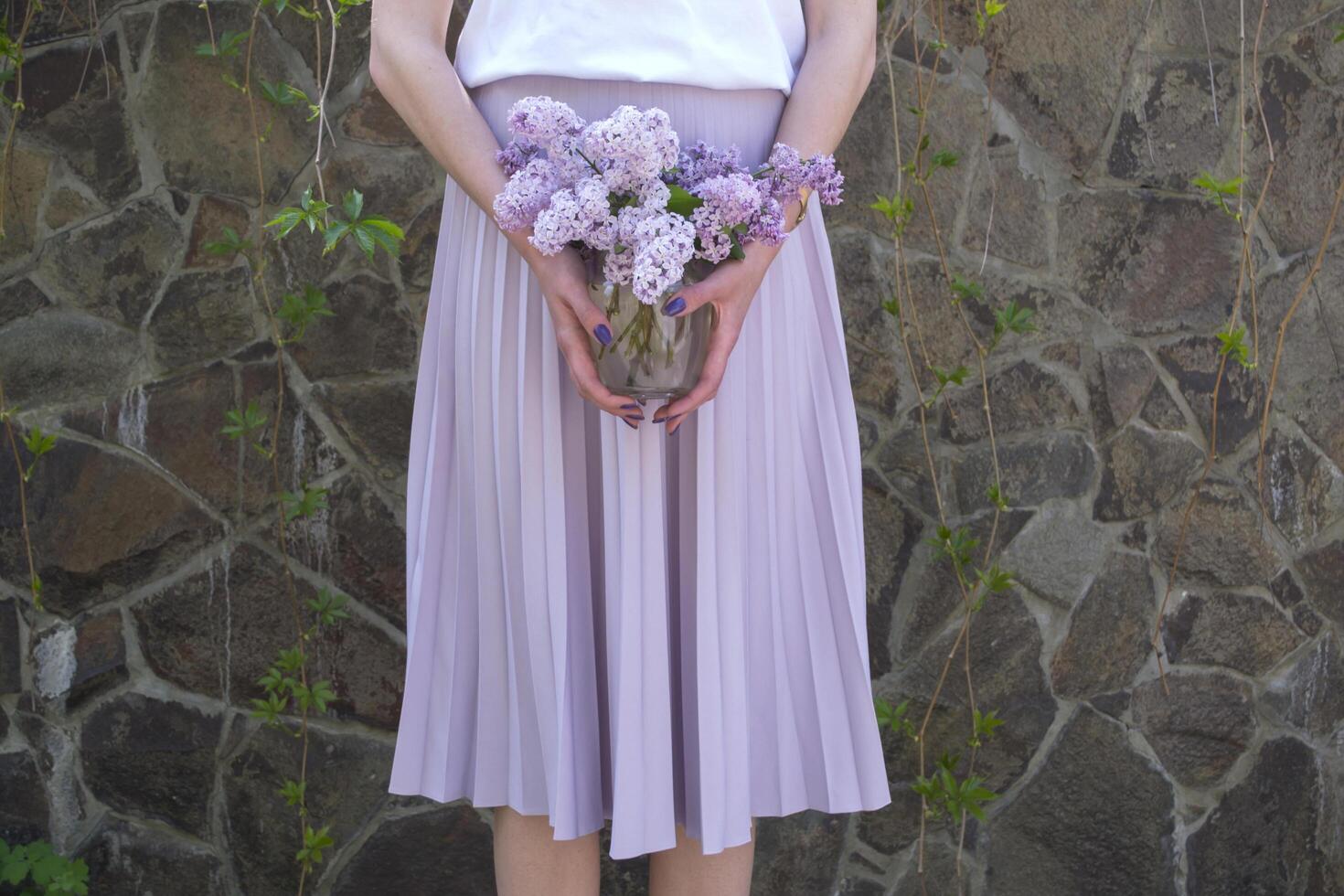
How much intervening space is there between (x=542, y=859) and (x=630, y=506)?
41 centimetres

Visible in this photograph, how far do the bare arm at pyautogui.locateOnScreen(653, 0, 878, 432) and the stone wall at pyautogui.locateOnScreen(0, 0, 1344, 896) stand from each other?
1032 millimetres

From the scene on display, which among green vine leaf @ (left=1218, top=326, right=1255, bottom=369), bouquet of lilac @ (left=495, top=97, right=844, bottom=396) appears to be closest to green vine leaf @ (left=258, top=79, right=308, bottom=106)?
bouquet of lilac @ (left=495, top=97, right=844, bottom=396)

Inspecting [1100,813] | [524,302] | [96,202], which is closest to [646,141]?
[524,302]

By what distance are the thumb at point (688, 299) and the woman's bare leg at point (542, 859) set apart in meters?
0.58

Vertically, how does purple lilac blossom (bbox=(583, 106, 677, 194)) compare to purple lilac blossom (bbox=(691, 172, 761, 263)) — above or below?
above

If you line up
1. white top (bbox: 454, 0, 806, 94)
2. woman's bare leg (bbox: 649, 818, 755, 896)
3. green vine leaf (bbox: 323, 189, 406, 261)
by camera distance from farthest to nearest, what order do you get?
green vine leaf (bbox: 323, 189, 406, 261) < woman's bare leg (bbox: 649, 818, 755, 896) < white top (bbox: 454, 0, 806, 94)

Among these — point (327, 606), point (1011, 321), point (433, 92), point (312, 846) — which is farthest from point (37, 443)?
point (1011, 321)

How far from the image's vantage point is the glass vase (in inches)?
51.2

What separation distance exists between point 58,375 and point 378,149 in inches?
27.6

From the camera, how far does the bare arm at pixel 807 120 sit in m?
1.34

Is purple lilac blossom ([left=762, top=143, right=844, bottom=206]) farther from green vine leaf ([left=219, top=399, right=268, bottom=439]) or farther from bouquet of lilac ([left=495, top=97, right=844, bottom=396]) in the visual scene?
green vine leaf ([left=219, top=399, right=268, bottom=439])

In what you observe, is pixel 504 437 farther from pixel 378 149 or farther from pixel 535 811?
pixel 378 149

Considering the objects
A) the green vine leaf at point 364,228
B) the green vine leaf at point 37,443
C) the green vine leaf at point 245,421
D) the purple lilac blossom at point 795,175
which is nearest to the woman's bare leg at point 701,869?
the purple lilac blossom at point 795,175

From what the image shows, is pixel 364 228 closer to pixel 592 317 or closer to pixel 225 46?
pixel 592 317
